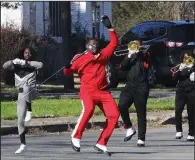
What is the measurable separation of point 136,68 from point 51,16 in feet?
80.2

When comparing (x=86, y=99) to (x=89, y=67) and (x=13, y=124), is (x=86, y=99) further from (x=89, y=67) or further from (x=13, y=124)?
(x=13, y=124)

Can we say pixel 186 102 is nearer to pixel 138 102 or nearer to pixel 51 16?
pixel 138 102

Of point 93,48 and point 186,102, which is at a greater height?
point 93,48

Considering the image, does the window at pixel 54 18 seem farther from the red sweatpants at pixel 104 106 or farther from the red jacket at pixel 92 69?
the red sweatpants at pixel 104 106

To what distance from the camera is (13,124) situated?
50.2 feet

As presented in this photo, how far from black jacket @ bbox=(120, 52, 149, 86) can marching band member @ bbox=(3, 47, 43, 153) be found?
145cm

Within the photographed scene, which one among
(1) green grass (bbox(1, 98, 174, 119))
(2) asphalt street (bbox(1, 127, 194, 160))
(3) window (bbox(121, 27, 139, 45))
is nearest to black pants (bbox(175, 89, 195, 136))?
(2) asphalt street (bbox(1, 127, 194, 160))

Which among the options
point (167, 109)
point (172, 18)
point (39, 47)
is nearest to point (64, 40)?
point (39, 47)

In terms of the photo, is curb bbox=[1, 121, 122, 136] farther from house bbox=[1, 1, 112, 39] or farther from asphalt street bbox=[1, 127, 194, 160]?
house bbox=[1, 1, 112, 39]

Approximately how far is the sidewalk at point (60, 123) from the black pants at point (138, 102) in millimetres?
3074

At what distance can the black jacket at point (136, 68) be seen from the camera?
12203 millimetres

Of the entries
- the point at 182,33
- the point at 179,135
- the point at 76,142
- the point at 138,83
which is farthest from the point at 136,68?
the point at 182,33

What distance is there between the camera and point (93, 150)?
1166cm

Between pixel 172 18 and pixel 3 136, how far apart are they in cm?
2328
